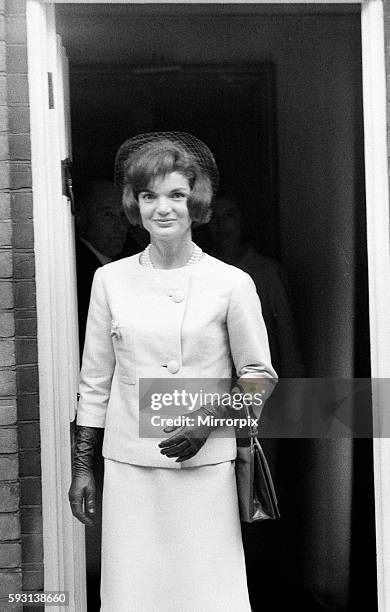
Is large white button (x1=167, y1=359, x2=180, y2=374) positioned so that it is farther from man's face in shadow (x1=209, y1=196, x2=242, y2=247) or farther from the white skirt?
man's face in shadow (x1=209, y1=196, x2=242, y2=247)

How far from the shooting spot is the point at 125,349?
3.41 metres

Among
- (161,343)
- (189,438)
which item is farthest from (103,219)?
(189,438)

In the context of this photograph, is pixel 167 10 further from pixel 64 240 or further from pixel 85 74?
pixel 64 240

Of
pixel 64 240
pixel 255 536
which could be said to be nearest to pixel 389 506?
pixel 255 536

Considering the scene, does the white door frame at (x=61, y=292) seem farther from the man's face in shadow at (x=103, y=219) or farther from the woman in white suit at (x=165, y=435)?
the woman in white suit at (x=165, y=435)

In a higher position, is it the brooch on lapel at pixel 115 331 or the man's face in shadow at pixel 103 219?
the man's face in shadow at pixel 103 219

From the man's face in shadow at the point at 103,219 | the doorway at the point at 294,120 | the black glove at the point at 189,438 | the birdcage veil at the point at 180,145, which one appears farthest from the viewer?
the doorway at the point at 294,120

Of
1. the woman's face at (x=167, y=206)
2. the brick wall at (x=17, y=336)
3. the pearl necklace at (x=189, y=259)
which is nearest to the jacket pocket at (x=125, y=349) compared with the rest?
the pearl necklace at (x=189, y=259)

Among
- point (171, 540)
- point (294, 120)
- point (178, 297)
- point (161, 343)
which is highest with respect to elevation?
point (294, 120)

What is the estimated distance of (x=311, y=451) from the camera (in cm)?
405

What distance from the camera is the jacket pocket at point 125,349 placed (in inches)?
134

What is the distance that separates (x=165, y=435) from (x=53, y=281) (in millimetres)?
738

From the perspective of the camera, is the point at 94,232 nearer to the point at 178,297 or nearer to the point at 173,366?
the point at 178,297

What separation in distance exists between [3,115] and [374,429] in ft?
5.87
